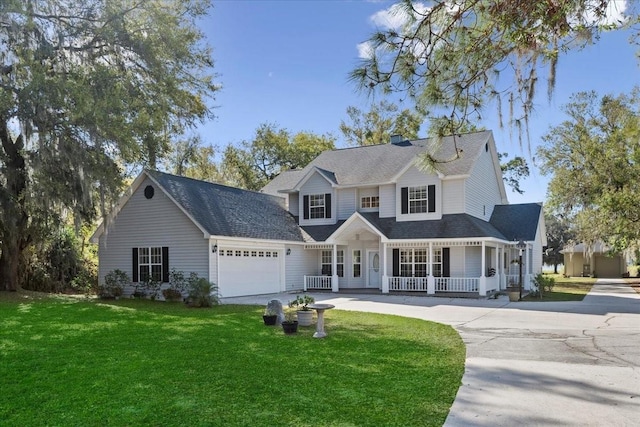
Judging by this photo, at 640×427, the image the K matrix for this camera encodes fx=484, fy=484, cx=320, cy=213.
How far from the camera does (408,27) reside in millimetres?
5125

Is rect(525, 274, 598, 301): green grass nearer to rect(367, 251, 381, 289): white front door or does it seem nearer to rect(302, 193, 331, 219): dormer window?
rect(367, 251, 381, 289): white front door

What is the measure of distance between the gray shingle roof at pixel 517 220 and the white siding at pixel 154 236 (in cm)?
1376

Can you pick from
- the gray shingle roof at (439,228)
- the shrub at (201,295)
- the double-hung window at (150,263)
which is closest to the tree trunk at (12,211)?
the double-hung window at (150,263)

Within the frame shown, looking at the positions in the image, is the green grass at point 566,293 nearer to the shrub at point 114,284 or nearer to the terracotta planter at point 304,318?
the terracotta planter at point 304,318

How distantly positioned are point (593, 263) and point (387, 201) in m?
26.8

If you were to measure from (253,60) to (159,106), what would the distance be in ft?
14.8

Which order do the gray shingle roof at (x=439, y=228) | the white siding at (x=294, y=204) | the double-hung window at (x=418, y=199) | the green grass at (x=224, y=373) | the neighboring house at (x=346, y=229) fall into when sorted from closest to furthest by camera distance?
the green grass at (x=224, y=373)
the neighboring house at (x=346, y=229)
the gray shingle roof at (x=439, y=228)
the double-hung window at (x=418, y=199)
the white siding at (x=294, y=204)

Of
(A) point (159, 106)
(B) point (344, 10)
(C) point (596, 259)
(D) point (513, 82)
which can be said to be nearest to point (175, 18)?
(A) point (159, 106)

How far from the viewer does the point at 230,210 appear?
2025cm

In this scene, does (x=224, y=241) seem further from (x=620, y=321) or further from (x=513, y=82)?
(x=513, y=82)

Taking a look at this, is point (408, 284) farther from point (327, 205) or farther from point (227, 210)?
point (227, 210)

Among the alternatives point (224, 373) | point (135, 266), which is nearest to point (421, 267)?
point (135, 266)

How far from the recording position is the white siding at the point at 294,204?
974 inches

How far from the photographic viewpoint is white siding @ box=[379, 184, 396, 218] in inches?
862
